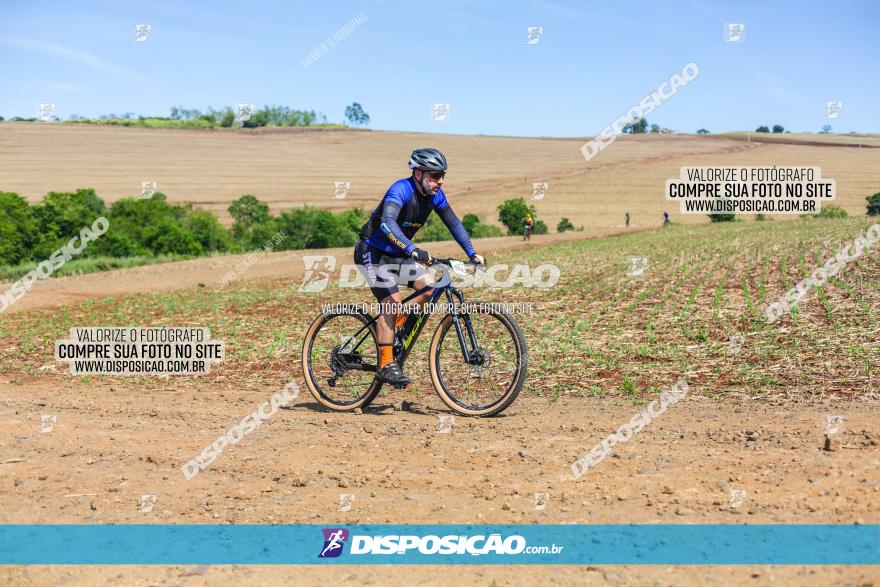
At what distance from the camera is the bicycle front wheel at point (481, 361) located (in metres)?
7.77

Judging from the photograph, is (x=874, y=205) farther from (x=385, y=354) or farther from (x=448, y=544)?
(x=448, y=544)

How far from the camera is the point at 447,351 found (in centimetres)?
Result: 760

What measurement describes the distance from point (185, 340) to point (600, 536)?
11310mm

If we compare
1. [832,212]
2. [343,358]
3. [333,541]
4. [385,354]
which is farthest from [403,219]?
[832,212]

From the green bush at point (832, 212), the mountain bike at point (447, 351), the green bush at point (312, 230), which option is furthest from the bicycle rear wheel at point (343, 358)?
the green bush at point (832, 212)

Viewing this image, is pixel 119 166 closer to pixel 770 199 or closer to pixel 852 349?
pixel 770 199

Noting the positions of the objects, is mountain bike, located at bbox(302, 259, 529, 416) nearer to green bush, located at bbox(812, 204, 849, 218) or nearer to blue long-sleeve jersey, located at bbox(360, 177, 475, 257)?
blue long-sleeve jersey, located at bbox(360, 177, 475, 257)

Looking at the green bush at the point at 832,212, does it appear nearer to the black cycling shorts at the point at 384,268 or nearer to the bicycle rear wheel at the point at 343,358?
the bicycle rear wheel at the point at 343,358

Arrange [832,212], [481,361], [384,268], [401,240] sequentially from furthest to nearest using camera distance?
1. [832,212]
2. [384,268]
3. [481,361]
4. [401,240]

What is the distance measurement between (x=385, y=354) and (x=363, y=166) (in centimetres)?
8781

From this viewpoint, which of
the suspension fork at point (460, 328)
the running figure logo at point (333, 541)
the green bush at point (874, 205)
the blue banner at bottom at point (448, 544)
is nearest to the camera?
the blue banner at bottom at point (448, 544)

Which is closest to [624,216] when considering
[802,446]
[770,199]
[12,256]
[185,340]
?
[770,199]

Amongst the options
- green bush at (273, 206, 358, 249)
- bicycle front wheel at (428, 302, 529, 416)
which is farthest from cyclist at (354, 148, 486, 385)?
green bush at (273, 206, 358, 249)

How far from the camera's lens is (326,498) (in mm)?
5586
